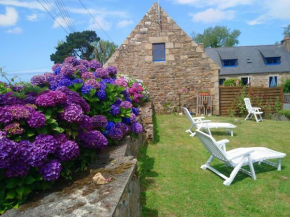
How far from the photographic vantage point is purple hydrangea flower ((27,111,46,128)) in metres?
1.75

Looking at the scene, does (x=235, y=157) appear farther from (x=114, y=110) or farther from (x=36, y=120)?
(x=36, y=120)

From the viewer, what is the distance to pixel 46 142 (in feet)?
5.78

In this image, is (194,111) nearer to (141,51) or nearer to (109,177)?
(141,51)

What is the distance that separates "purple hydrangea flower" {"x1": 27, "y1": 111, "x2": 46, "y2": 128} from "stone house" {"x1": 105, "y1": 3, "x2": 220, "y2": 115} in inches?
408

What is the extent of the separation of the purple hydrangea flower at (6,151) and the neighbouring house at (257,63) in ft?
92.6

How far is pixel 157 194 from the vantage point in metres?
3.44

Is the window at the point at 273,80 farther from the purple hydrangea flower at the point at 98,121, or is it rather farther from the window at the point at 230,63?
the purple hydrangea flower at the point at 98,121

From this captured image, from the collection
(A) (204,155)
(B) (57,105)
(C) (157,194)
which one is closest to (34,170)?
(B) (57,105)

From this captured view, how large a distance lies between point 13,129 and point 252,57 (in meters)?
31.6

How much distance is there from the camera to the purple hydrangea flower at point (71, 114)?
194cm

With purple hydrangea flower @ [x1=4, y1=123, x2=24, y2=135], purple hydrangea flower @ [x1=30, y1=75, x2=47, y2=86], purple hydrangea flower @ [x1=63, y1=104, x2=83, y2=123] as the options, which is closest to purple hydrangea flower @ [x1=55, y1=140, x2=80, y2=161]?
purple hydrangea flower @ [x1=63, y1=104, x2=83, y2=123]

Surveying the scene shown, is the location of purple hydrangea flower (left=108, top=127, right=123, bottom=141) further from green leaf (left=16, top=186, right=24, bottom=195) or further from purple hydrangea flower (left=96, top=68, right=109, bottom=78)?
green leaf (left=16, top=186, right=24, bottom=195)

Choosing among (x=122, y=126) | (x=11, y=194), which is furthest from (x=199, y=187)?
(x=11, y=194)

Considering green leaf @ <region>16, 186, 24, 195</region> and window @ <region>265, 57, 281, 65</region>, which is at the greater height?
window @ <region>265, 57, 281, 65</region>
